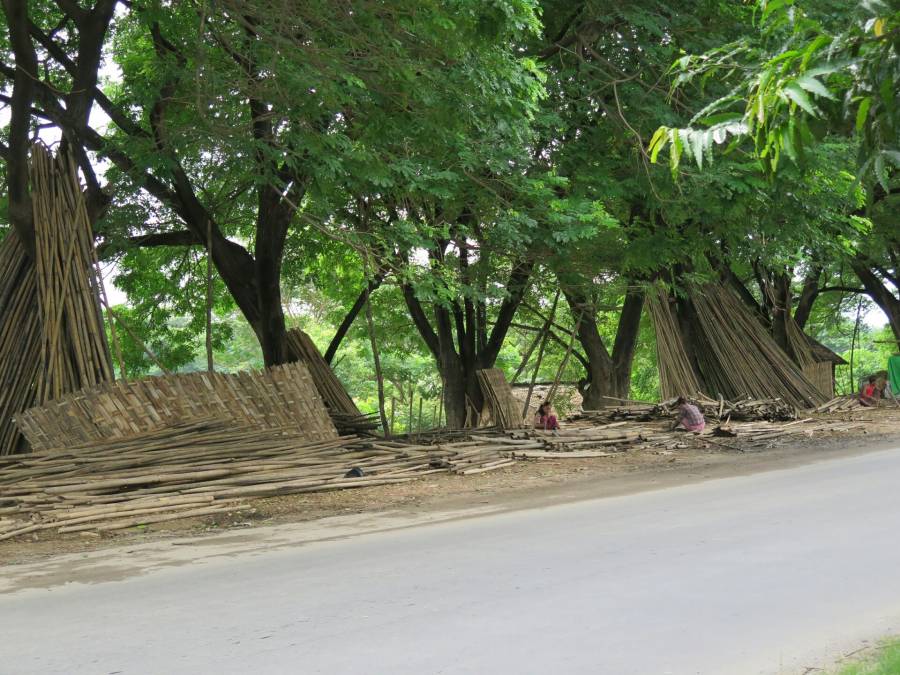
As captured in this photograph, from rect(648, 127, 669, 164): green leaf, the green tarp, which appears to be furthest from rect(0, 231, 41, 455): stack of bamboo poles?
the green tarp

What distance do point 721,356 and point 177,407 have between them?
13.9 m

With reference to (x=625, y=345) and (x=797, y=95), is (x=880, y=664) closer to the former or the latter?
(x=797, y=95)

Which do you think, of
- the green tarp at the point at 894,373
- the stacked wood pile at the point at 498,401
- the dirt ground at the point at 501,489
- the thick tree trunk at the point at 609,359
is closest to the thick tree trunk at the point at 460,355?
the stacked wood pile at the point at 498,401

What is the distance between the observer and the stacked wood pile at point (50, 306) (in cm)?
1155

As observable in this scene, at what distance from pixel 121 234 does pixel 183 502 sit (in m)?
6.90

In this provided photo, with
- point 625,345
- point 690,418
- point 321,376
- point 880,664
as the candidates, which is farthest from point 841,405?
point 880,664

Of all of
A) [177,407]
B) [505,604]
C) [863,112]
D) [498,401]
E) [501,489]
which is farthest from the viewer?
[498,401]

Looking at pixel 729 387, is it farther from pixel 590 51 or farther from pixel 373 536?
pixel 373 536

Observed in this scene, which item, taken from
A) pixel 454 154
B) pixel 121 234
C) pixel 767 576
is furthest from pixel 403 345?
pixel 767 576

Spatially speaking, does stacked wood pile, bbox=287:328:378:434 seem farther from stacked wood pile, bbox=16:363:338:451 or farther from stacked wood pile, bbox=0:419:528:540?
stacked wood pile, bbox=0:419:528:540

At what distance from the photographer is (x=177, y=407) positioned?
11.2 meters

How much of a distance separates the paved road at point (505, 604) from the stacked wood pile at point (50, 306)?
228 inches

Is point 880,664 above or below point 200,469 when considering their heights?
below

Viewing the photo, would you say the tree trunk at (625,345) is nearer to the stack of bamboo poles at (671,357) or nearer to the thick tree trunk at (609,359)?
the thick tree trunk at (609,359)
